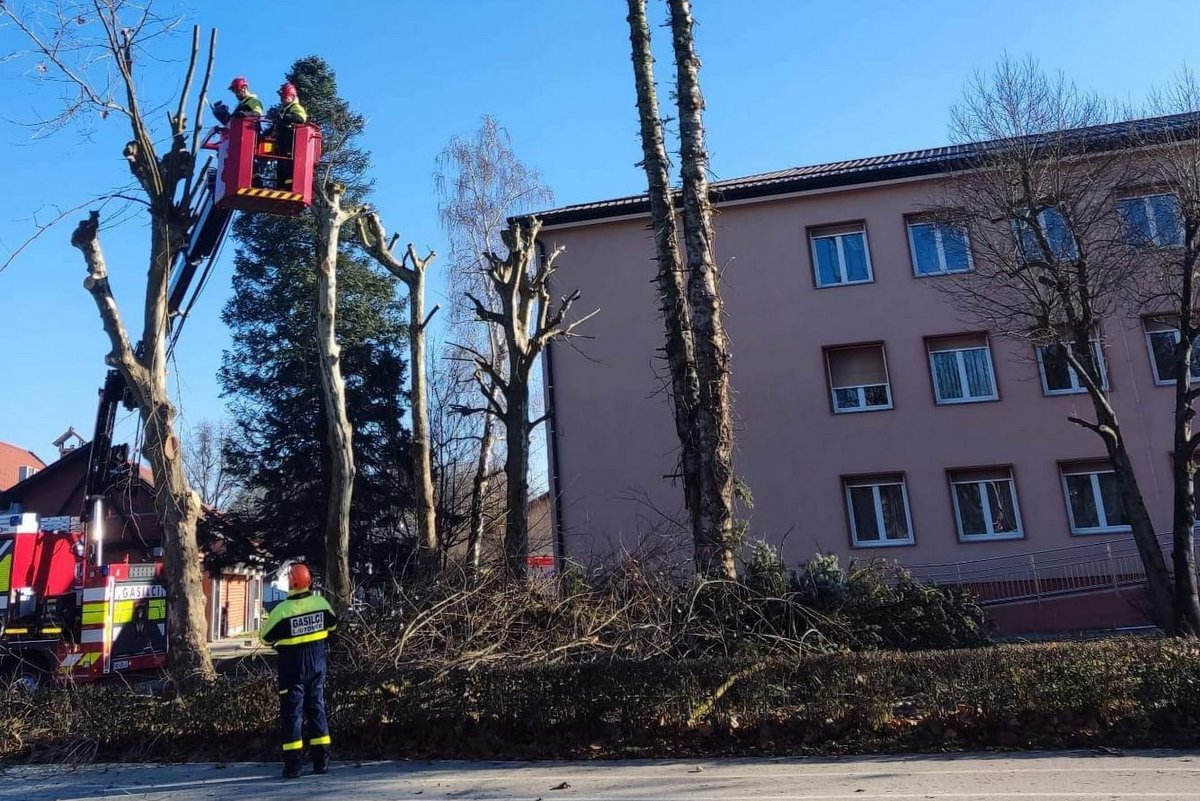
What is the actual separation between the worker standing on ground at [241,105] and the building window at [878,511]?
1400cm

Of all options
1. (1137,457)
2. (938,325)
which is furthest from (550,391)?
(1137,457)

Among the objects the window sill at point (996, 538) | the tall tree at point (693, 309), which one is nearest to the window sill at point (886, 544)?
the window sill at point (996, 538)

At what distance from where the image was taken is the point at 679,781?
6.95 metres

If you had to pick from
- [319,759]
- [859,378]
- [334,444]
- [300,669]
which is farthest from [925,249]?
[319,759]

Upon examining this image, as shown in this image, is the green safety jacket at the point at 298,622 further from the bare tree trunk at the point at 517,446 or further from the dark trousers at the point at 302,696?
the bare tree trunk at the point at 517,446

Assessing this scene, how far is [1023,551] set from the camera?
59.7 feet

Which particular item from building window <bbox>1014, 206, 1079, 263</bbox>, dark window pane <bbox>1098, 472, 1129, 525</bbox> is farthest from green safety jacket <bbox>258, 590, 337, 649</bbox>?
dark window pane <bbox>1098, 472, 1129, 525</bbox>

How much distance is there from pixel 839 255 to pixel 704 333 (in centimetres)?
1018

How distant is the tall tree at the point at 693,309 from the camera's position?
1102cm

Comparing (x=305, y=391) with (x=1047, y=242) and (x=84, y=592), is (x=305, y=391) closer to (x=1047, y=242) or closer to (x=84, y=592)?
(x=84, y=592)

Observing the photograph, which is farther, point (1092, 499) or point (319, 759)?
point (1092, 499)

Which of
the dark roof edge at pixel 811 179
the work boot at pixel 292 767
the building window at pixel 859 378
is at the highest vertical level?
the dark roof edge at pixel 811 179

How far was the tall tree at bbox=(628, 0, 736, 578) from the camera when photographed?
11023 millimetres

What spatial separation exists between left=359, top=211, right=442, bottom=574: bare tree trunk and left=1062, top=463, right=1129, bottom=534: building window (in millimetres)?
13283
